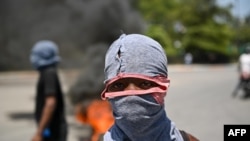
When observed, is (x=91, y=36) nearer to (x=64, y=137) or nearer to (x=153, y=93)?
(x=64, y=137)

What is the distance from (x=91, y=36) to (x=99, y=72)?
175cm

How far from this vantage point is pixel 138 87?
134cm

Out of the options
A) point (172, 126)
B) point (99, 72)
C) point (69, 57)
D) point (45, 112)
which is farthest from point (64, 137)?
point (69, 57)

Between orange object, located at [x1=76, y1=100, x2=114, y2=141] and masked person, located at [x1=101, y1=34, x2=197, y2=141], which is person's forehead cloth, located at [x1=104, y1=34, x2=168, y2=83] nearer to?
masked person, located at [x1=101, y1=34, x2=197, y2=141]

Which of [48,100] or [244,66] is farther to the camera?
[244,66]

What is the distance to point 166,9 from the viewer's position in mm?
40344

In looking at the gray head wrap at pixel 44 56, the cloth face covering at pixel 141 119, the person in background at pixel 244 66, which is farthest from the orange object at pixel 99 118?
the person in background at pixel 244 66

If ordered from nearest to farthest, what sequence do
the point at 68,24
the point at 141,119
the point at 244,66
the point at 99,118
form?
the point at 141,119 < the point at 99,118 < the point at 68,24 < the point at 244,66

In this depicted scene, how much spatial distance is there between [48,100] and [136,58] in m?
1.96

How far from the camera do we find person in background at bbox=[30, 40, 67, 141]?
10.4 feet

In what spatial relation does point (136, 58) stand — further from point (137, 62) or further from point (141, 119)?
point (141, 119)

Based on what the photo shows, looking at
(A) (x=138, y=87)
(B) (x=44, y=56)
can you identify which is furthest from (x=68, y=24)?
(A) (x=138, y=87)

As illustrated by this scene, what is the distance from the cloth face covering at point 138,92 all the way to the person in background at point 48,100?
1888mm

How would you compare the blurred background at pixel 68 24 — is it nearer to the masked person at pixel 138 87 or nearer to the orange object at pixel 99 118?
the orange object at pixel 99 118
